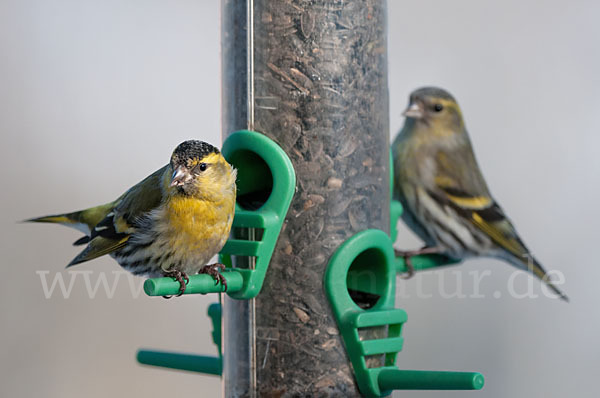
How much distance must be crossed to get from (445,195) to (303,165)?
6.33ft

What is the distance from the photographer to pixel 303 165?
353cm

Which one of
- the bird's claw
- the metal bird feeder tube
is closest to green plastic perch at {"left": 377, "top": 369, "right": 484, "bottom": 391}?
the metal bird feeder tube

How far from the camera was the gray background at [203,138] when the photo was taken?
620 centimetres

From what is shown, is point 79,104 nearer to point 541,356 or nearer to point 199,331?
point 199,331

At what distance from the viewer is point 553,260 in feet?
23.6

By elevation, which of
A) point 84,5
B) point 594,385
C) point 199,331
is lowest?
point 594,385

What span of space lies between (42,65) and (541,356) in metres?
4.27

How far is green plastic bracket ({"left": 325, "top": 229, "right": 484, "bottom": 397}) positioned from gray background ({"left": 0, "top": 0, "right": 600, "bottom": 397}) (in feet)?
7.98

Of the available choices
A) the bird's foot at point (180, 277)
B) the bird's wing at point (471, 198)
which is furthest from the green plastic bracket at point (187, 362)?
the bird's wing at point (471, 198)

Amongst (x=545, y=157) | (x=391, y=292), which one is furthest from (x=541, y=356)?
(x=391, y=292)

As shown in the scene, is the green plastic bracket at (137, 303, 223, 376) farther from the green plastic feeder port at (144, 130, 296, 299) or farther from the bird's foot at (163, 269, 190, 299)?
the bird's foot at (163, 269, 190, 299)

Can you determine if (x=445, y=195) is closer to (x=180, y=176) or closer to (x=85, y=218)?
(x=85, y=218)

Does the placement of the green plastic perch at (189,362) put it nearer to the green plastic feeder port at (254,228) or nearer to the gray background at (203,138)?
the green plastic feeder port at (254,228)

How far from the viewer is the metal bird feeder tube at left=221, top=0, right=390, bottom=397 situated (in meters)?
3.47
